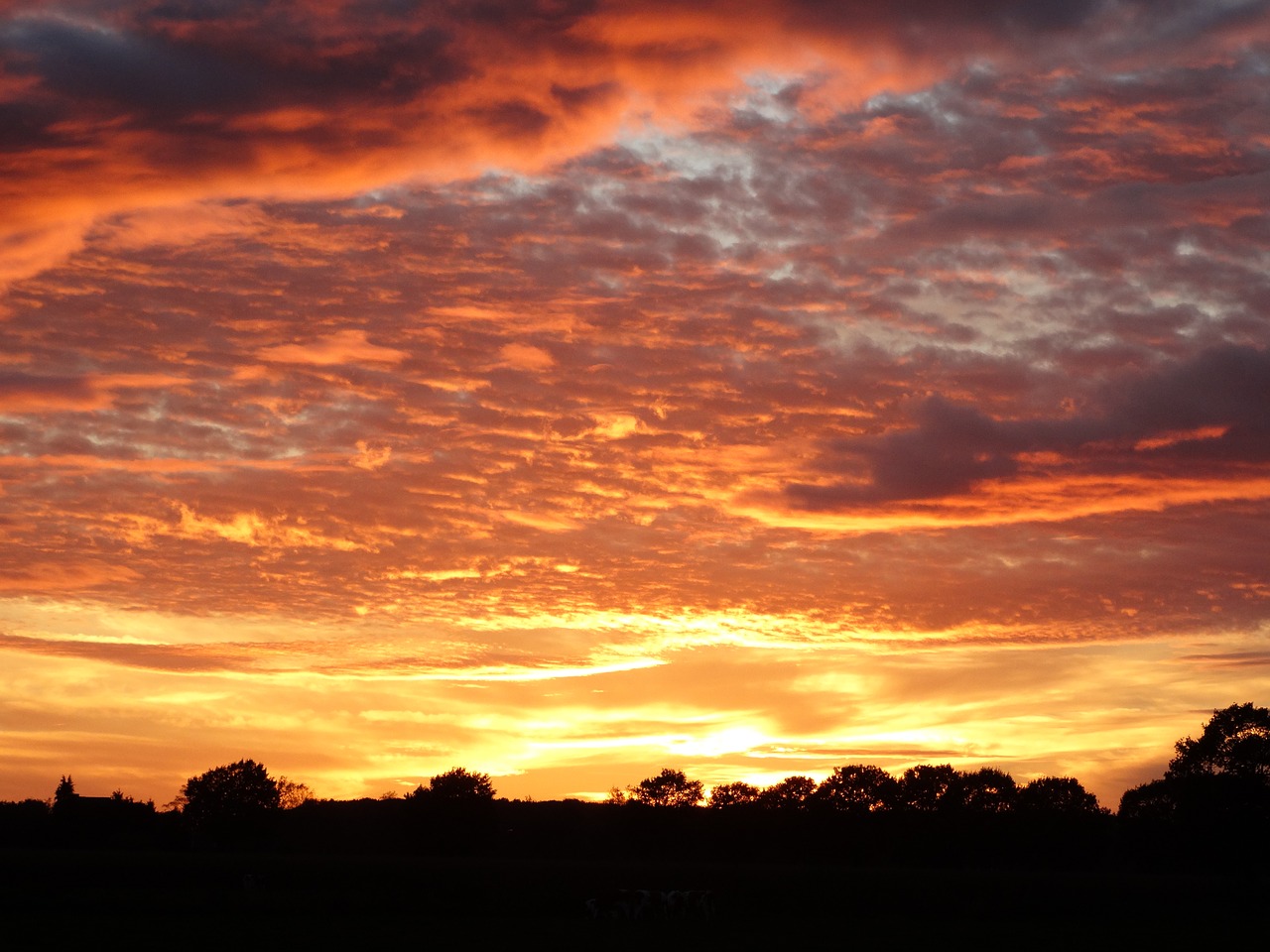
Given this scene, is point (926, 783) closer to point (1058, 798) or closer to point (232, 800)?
point (1058, 798)

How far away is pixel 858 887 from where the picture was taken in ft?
253

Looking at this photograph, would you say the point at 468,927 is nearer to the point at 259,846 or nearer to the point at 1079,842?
the point at 1079,842

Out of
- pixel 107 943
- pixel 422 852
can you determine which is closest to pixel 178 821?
pixel 422 852

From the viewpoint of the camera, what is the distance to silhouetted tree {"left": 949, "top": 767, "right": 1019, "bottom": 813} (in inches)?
5659

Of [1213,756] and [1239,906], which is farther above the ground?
[1213,756]

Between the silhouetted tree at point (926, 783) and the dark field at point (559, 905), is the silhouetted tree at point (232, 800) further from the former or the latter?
the silhouetted tree at point (926, 783)

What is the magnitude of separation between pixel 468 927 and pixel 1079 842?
75222 millimetres

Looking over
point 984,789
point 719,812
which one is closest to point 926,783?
point 984,789

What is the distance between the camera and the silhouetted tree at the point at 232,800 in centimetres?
14125

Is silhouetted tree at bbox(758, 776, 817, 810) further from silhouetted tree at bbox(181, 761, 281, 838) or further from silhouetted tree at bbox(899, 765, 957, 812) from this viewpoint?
silhouetted tree at bbox(181, 761, 281, 838)

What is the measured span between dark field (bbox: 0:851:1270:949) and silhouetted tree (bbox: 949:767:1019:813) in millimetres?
44215

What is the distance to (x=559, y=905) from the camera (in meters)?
75.6

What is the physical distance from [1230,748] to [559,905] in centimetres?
6267

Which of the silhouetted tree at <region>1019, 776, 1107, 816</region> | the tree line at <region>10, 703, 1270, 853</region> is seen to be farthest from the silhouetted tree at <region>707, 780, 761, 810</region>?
the silhouetted tree at <region>1019, 776, 1107, 816</region>
